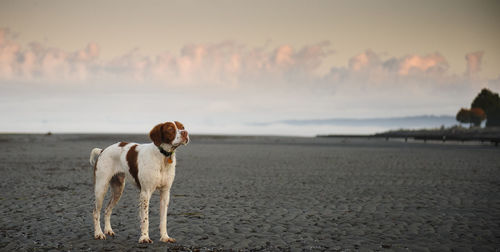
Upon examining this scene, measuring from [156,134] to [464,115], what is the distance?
490 ft

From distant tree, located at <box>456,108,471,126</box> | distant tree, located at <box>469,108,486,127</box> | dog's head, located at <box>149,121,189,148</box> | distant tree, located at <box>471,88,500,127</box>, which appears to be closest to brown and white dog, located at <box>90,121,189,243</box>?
dog's head, located at <box>149,121,189,148</box>

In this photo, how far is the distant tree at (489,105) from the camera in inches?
4551

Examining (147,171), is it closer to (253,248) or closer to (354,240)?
(253,248)

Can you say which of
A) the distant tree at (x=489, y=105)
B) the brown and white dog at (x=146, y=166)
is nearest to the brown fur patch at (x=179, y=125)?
the brown and white dog at (x=146, y=166)

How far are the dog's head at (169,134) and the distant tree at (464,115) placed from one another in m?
146

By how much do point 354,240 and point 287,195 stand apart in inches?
225

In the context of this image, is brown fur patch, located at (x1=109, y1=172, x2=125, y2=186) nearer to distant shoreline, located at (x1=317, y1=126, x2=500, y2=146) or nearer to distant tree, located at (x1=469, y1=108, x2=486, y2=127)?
distant shoreline, located at (x1=317, y1=126, x2=500, y2=146)

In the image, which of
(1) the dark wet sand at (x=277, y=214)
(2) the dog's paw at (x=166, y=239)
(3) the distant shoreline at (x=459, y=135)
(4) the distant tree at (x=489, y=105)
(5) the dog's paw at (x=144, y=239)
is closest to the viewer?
(5) the dog's paw at (x=144, y=239)

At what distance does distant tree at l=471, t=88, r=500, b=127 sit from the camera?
379 feet

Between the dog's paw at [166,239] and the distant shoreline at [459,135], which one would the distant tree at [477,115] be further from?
the dog's paw at [166,239]

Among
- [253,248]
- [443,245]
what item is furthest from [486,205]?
[253,248]

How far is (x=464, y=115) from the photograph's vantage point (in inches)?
5295

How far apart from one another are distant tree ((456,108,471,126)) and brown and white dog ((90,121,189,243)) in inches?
5728

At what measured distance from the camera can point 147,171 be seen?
706cm
